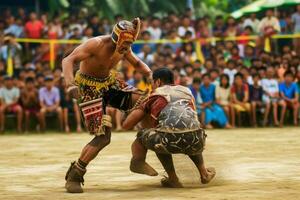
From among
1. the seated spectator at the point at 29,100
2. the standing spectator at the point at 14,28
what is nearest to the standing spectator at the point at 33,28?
the standing spectator at the point at 14,28

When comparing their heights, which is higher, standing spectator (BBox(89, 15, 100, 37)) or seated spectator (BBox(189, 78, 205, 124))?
standing spectator (BBox(89, 15, 100, 37))

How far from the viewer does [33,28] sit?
17.0 meters

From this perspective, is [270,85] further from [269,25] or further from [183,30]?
[183,30]

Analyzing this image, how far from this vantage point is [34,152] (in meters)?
10.3

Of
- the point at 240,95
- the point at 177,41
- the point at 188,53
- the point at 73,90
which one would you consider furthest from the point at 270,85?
the point at 73,90

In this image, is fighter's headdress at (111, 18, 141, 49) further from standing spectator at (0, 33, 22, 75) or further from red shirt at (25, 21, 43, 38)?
red shirt at (25, 21, 43, 38)

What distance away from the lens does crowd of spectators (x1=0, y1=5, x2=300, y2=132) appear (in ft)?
49.0

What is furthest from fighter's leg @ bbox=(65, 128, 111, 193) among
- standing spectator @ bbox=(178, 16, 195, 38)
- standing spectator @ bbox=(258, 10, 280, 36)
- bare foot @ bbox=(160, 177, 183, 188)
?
standing spectator @ bbox=(258, 10, 280, 36)

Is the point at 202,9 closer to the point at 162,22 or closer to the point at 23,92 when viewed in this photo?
the point at 162,22

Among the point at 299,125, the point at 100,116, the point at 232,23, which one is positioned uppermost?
the point at 232,23

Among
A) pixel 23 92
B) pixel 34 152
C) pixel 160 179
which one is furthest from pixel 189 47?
pixel 160 179

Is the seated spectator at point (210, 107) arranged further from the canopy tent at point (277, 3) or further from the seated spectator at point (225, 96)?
the canopy tent at point (277, 3)

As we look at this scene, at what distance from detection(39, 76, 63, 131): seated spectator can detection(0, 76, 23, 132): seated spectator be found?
459mm

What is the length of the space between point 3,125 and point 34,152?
4.57m
